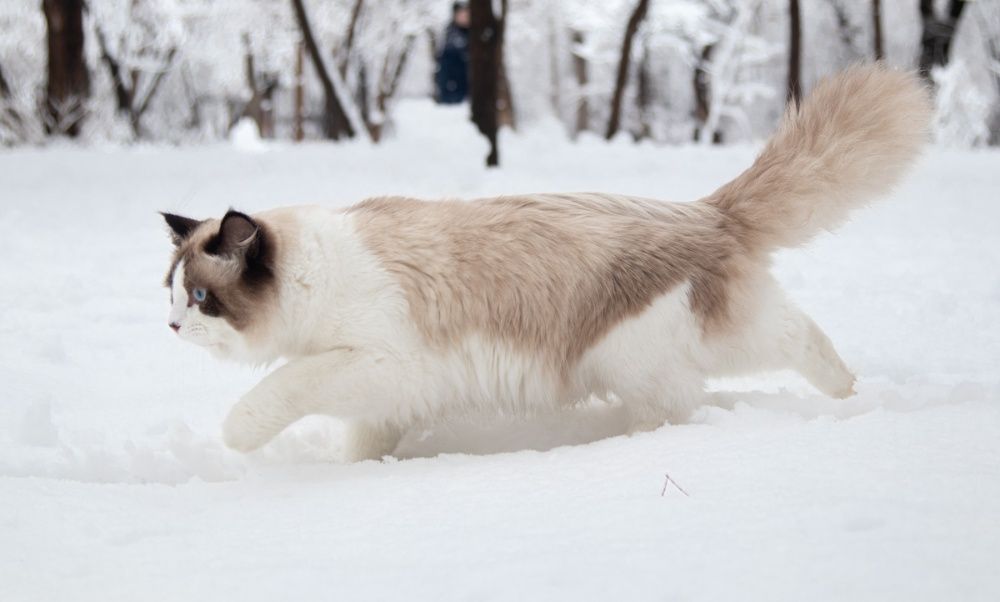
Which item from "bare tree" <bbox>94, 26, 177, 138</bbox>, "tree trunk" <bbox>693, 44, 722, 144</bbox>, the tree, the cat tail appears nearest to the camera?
the cat tail

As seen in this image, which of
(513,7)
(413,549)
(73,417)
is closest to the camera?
(413,549)

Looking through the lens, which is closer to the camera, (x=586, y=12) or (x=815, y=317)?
(x=815, y=317)

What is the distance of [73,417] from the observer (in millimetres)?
3293

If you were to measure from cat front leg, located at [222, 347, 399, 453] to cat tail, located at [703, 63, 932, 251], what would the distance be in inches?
53.2

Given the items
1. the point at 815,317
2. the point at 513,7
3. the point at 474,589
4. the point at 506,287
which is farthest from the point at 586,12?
the point at 474,589

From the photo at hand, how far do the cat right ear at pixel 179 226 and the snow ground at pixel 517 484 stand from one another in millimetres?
675

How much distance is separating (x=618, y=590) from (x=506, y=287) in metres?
1.47

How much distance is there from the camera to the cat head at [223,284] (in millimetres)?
2898

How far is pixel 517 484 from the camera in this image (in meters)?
2.31

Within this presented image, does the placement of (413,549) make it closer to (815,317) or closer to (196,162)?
(815,317)

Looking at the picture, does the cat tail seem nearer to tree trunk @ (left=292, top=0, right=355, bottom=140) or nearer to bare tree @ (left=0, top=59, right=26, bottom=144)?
tree trunk @ (left=292, top=0, right=355, bottom=140)

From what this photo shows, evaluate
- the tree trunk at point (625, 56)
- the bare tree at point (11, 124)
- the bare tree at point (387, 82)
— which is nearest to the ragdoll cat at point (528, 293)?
the bare tree at point (11, 124)

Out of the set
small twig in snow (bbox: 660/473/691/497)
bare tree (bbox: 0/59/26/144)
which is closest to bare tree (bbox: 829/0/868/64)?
bare tree (bbox: 0/59/26/144)

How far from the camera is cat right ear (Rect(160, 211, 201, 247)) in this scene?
123 inches
